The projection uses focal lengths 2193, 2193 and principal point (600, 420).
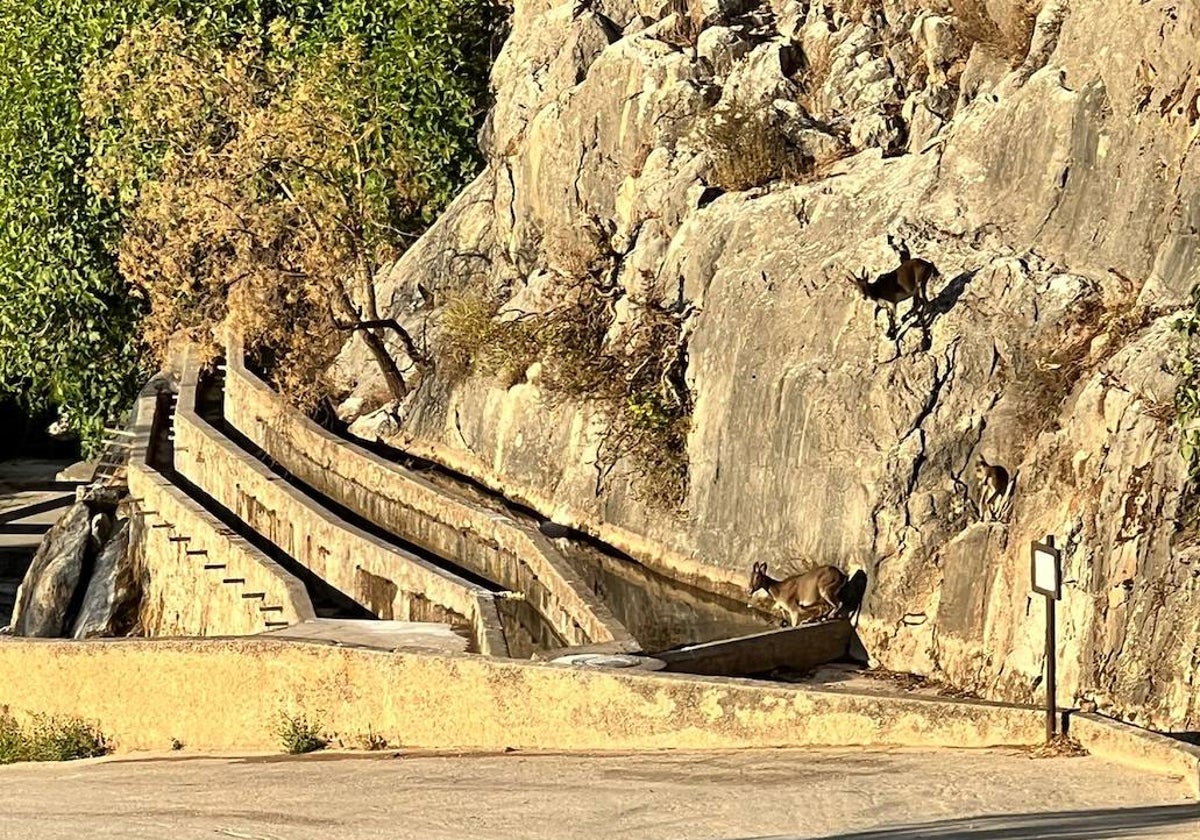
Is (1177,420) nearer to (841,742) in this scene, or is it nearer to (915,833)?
(841,742)

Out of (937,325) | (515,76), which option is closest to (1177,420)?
(937,325)

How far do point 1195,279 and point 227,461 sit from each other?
14614 mm

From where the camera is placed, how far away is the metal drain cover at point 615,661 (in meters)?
16.6

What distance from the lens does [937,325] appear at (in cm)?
2053

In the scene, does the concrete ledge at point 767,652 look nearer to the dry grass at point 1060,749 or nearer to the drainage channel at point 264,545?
the drainage channel at point 264,545

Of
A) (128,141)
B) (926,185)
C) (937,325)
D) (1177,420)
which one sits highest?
(128,141)

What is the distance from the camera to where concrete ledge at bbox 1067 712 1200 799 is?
12.6 metres

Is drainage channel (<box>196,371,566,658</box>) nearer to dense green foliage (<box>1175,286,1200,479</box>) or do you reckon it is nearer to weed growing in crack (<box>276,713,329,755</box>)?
weed growing in crack (<box>276,713,329,755</box>)

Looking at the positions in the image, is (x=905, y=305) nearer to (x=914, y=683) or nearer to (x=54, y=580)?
(x=914, y=683)

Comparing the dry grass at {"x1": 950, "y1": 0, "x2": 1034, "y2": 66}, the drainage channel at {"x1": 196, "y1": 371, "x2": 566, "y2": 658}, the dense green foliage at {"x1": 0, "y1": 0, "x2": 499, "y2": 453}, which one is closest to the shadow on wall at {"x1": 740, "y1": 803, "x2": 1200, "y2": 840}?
the drainage channel at {"x1": 196, "y1": 371, "x2": 566, "y2": 658}

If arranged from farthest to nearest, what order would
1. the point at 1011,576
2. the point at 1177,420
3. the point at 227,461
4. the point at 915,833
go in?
the point at 227,461, the point at 1011,576, the point at 1177,420, the point at 915,833

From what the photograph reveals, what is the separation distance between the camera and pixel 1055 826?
11.7 m

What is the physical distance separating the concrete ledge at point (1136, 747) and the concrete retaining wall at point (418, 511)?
5328mm

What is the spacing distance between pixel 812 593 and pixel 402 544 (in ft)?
22.9
